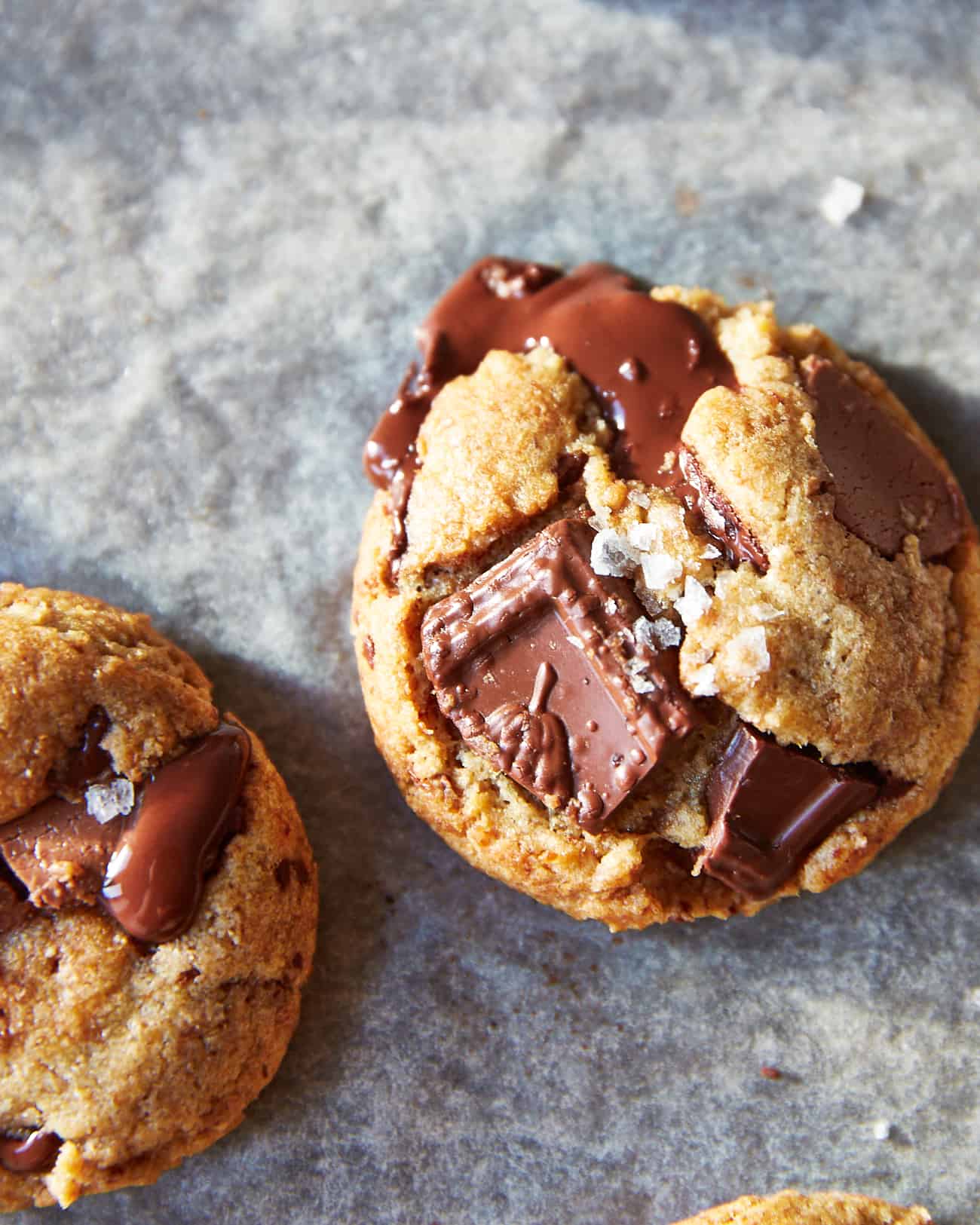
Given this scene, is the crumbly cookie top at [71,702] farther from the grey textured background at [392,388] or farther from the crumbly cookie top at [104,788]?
the grey textured background at [392,388]

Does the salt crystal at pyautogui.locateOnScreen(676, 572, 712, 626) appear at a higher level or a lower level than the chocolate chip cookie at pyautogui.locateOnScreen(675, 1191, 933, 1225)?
higher

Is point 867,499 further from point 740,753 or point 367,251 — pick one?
point 367,251

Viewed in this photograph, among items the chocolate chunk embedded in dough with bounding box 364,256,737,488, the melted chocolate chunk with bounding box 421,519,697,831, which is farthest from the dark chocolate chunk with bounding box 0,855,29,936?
the chocolate chunk embedded in dough with bounding box 364,256,737,488

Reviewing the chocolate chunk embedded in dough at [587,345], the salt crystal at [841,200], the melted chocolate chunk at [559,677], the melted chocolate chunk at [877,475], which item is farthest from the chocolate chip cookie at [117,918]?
the salt crystal at [841,200]

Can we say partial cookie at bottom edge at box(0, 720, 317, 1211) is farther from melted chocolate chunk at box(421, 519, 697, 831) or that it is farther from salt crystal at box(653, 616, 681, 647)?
salt crystal at box(653, 616, 681, 647)

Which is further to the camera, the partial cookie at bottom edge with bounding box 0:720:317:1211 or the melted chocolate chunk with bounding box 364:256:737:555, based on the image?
the melted chocolate chunk with bounding box 364:256:737:555

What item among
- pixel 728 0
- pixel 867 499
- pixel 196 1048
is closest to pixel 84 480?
pixel 196 1048
